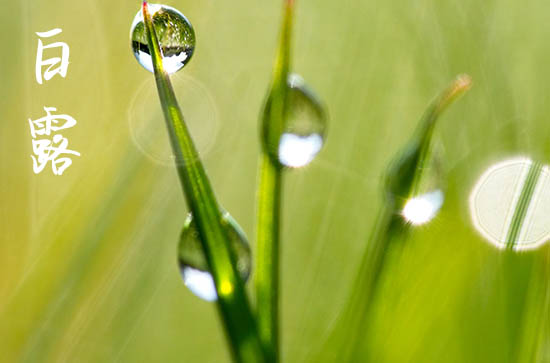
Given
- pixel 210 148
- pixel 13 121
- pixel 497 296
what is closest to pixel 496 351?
pixel 497 296

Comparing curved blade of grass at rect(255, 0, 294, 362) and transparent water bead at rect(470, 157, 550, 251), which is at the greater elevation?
transparent water bead at rect(470, 157, 550, 251)

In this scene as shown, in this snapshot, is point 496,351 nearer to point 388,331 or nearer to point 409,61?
point 388,331


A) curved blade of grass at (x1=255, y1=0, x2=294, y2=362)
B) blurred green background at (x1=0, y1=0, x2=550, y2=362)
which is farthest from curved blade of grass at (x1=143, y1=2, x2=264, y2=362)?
blurred green background at (x1=0, y1=0, x2=550, y2=362)

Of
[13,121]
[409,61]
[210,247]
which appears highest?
[409,61]

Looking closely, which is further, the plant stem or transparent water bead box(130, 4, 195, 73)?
transparent water bead box(130, 4, 195, 73)

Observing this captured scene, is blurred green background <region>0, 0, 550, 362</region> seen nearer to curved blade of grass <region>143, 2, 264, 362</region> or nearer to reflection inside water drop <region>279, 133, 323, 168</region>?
reflection inside water drop <region>279, 133, 323, 168</region>

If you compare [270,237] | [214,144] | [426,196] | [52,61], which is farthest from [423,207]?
[52,61]

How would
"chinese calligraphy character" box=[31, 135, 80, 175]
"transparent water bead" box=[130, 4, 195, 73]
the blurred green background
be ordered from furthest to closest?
"chinese calligraphy character" box=[31, 135, 80, 175], the blurred green background, "transparent water bead" box=[130, 4, 195, 73]
